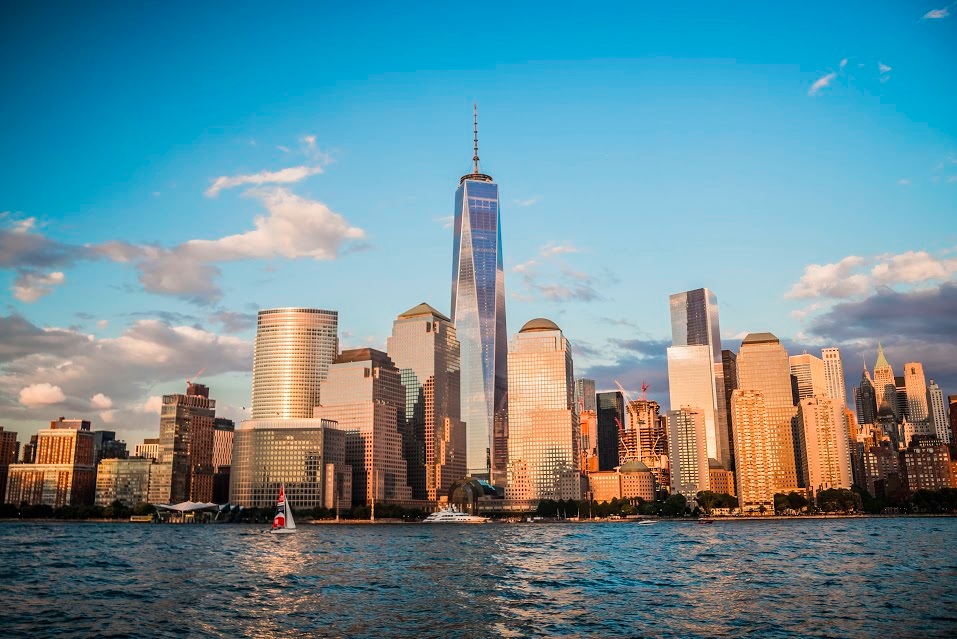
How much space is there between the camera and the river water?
52250 millimetres

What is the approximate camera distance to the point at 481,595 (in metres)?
68.1

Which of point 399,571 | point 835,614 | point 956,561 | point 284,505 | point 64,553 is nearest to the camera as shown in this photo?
point 835,614

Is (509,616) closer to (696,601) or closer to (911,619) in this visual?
(696,601)

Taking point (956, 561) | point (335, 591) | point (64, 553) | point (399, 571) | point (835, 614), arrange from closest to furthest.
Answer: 1. point (835, 614)
2. point (335, 591)
3. point (399, 571)
4. point (956, 561)
5. point (64, 553)

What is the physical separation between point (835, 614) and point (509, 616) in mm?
22624

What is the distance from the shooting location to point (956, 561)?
9638 cm

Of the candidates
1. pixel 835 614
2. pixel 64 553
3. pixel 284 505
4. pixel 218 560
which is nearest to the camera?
pixel 835 614

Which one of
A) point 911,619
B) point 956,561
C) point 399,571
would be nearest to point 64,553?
point 399,571

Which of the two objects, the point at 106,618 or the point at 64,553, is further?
the point at 64,553

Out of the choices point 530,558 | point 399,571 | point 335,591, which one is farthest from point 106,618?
point 530,558

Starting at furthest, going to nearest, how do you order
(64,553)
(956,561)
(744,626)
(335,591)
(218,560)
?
(64,553) → (218,560) → (956,561) → (335,591) → (744,626)

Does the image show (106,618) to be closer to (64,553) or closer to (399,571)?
(399,571)

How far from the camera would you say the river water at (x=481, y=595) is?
5225cm

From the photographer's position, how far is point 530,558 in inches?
4296
